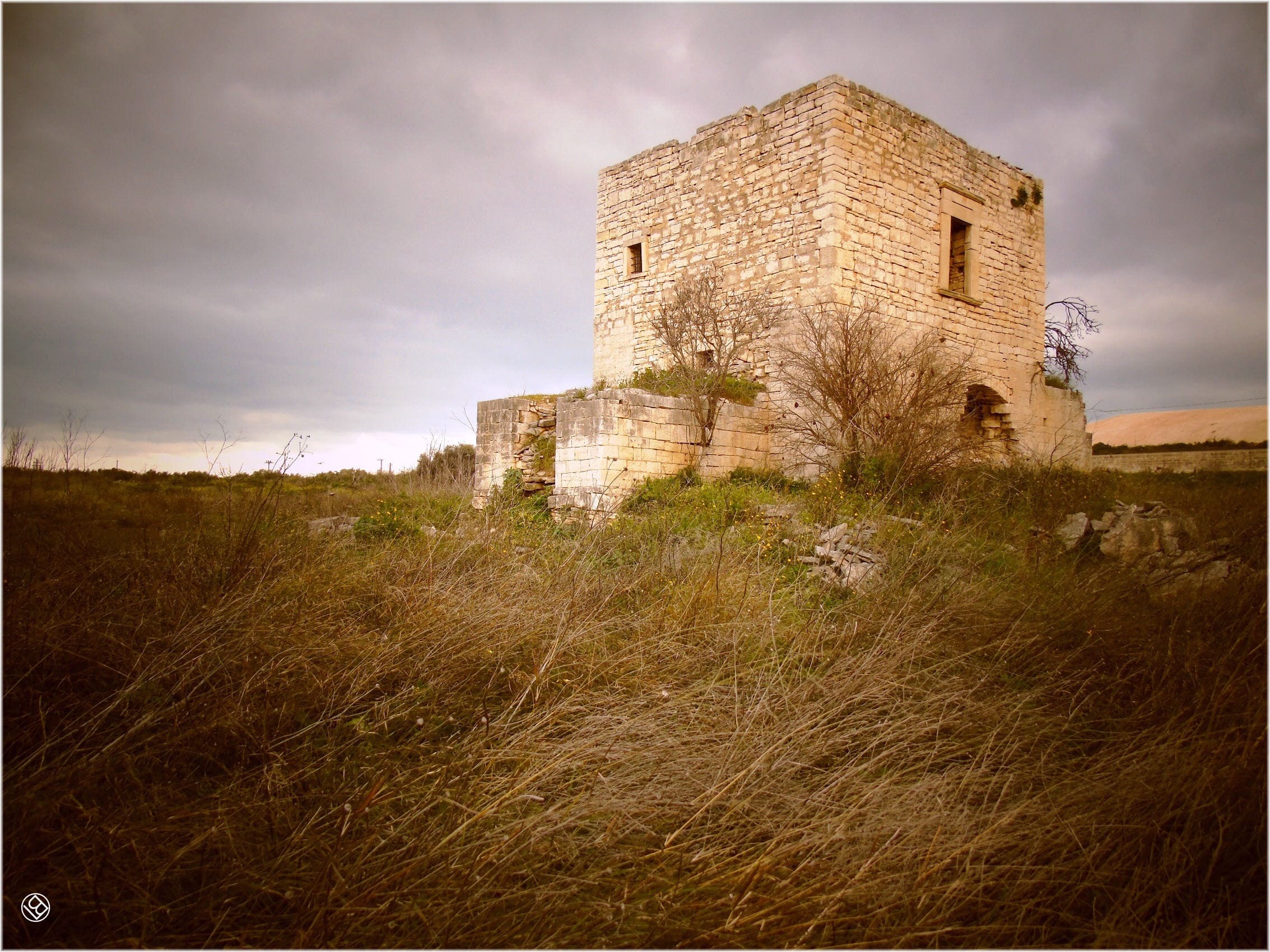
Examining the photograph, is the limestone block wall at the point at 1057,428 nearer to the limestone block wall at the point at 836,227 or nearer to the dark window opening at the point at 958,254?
the limestone block wall at the point at 836,227

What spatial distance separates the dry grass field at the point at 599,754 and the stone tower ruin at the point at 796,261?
472cm

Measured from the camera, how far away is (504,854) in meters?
1.86

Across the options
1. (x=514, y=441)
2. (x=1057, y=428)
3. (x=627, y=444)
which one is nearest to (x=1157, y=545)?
(x=627, y=444)

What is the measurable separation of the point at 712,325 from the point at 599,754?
8.93 meters

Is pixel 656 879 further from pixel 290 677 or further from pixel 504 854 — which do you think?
pixel 290 677

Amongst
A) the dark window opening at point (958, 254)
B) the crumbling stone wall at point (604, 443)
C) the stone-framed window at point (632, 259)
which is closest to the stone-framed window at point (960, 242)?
the dark window opening at point (958, 254)

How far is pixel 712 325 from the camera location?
1046cm

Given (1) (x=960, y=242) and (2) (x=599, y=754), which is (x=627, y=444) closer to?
(2) (x=599, y=754)

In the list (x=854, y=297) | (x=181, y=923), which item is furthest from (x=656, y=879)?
(x=854, y=297)

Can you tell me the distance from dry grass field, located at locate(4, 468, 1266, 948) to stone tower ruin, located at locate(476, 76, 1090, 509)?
15.5 ft

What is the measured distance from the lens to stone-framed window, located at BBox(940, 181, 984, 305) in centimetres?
1113

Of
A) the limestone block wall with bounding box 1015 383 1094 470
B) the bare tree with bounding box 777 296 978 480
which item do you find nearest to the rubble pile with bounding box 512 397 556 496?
the bare tree with bounding box 777 296 978 480

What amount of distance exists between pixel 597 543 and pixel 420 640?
2.18 meters

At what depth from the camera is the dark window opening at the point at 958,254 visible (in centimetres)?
1170
